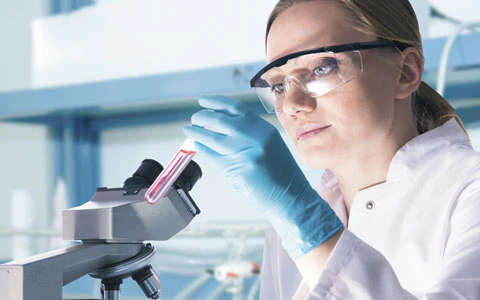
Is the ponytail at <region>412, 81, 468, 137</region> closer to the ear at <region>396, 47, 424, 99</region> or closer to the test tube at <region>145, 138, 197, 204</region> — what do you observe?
the ear at <region>396, 47, 424, 99</region>

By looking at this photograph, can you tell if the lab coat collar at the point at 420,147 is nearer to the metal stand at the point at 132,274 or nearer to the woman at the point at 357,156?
the woman at the point at 357,156

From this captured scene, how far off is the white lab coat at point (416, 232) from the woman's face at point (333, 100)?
8cm

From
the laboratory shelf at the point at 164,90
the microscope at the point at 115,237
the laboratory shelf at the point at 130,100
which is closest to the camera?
the microscope at the point at 115,237

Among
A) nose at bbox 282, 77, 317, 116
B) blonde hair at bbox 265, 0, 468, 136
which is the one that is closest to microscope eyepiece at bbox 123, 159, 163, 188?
nose at bbox 282, 77, 317, 116

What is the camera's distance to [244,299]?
7.34 ft

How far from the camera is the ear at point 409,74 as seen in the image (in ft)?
3.36

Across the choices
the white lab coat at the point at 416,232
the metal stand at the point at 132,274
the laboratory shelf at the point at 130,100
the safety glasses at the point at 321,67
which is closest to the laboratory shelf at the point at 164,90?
the laboratory shelf at the point at 130,100

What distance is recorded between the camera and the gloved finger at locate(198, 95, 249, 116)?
76cm

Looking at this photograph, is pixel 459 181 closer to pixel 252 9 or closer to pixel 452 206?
pixel 452 206

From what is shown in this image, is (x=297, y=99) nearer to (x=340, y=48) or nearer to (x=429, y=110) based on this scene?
(x=340, y=48)

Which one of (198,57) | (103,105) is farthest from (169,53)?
(103,105)

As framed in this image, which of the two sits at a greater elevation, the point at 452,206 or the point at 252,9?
the point at 252,9

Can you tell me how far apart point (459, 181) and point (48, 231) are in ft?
5.66

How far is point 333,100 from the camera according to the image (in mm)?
926
